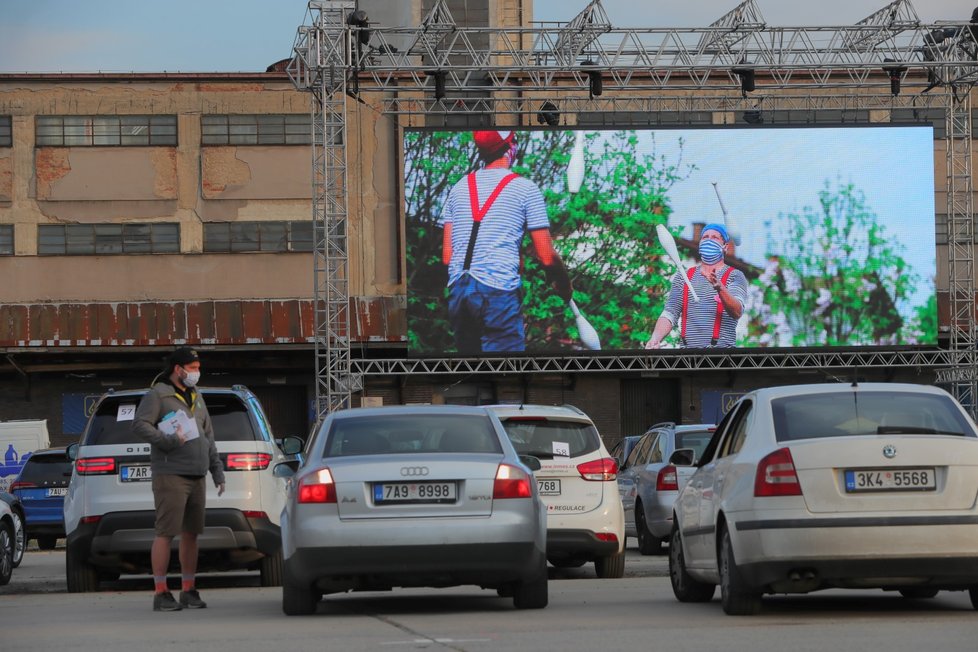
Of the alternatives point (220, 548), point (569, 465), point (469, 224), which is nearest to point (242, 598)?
point (220, 548)

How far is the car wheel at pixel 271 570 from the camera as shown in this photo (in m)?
16.0

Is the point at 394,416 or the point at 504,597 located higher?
the point at 394,416

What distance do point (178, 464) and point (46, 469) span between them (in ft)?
54.1

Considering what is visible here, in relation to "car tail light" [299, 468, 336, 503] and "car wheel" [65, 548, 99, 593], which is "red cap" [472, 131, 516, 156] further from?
"car tail light" [299, 468, 336, 503]

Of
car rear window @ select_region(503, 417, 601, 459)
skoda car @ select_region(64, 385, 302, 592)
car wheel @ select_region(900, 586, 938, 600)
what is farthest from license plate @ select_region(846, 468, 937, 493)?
skoda car @ select_region(64, 385, 302, 592)

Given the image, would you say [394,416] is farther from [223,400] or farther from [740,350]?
[740,350]

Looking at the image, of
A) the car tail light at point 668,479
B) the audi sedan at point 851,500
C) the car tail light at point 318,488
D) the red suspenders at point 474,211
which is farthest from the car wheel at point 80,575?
the red suspenders at point 474,211

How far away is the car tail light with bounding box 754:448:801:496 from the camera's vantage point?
10.5m

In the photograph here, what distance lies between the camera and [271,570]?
16.2 meters

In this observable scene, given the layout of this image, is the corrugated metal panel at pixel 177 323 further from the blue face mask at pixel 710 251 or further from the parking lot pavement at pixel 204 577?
the parking lot pavement at pixel 204 577

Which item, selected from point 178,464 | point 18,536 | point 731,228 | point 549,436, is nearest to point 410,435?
point 178,464

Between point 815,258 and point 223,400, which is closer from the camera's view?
point 223,400

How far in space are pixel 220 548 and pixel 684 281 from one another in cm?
2835

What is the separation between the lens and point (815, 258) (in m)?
42.7
